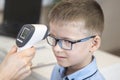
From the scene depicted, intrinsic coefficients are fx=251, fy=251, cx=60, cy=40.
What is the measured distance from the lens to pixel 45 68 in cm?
124

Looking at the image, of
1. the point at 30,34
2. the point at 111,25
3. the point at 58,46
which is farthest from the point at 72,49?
the point at 111,25

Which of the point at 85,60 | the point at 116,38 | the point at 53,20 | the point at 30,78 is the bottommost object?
the point at 116,38

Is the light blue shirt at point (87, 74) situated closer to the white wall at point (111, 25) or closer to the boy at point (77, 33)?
the boy at point (77, 33)

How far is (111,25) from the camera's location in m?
2.46

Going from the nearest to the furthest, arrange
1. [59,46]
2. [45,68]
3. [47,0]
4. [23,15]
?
[59,46] → [45,68] → [23,15] → [47,0]

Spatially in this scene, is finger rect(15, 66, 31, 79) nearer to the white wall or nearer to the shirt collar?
the shirt collar

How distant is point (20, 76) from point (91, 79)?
11.0 inches

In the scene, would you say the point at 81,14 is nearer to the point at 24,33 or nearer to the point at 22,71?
the point at 24,33

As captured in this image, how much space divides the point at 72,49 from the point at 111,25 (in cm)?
172

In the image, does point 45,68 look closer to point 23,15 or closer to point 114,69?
point 114,69

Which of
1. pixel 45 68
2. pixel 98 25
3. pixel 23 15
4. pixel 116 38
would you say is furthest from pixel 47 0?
pixel 98 25

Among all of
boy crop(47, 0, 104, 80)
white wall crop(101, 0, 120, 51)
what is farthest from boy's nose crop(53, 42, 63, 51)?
white wall crop(101, 0, 120, 51)

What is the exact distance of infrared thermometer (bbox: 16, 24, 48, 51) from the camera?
0.83 m

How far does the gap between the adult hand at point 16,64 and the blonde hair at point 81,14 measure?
0.16 meters
